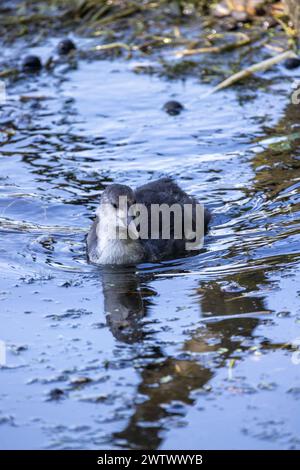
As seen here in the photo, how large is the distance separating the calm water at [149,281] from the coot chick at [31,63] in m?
0.39

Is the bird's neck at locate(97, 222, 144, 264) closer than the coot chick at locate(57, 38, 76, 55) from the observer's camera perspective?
Yes

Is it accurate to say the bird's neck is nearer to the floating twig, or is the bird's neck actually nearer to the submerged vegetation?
the floating twig

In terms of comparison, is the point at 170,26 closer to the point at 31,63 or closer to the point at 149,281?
the point at 31,63

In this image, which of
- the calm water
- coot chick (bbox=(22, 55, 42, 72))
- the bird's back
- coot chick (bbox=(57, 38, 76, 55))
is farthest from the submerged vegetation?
the bird's back

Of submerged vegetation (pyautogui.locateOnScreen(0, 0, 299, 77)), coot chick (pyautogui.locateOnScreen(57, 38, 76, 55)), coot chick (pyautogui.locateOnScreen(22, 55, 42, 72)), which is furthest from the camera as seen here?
coot chick (pyautogui.locateOnScreen(57, 38, 76, 55))

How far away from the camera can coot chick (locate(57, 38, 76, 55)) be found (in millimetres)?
13070

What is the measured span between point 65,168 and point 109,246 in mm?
2052

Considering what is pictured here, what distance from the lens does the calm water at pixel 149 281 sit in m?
5.30

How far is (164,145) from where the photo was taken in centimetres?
1016

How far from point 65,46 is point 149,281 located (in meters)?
6.49

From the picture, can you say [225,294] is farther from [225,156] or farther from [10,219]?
[225,156]

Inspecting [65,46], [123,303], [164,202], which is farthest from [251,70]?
[123,303]

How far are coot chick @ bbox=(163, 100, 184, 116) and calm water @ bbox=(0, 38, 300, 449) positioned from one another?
99 mm

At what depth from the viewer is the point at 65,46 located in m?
13.1
